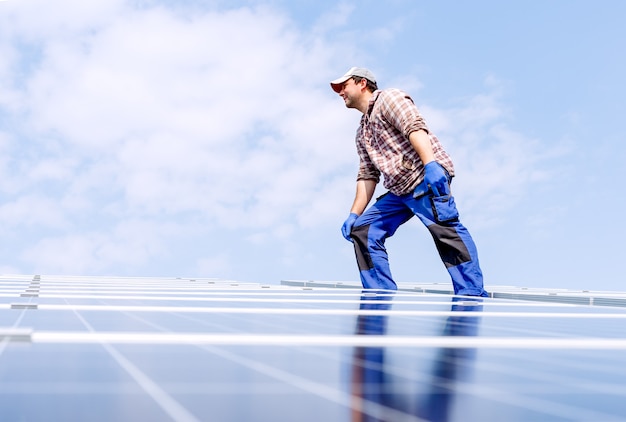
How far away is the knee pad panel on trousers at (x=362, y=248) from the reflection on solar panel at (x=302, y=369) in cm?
360

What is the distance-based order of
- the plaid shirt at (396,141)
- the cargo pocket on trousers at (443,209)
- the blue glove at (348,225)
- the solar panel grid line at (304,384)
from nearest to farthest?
1. the solar panel grid line at (304,384)
2. the cargo pocket on trousers at (443,209)
3. the plaid shirt at (396,141)
4. the blue glove at (348,225)

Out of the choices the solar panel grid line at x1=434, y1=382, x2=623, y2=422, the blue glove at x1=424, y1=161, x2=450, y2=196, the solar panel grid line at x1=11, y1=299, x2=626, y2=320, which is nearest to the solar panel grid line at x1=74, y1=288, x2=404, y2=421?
the solar panel grid line at x1=434, y1=382, x2=623, y2=422

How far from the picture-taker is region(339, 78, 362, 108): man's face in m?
6.64

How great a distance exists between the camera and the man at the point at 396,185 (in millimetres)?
6066

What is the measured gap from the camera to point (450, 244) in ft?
20.0

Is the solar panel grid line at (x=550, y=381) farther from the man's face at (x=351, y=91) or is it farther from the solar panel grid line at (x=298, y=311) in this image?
the man's face at (x=351, y=91)

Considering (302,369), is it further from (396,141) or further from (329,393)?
(396,141)

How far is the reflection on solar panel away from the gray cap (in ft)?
12.2

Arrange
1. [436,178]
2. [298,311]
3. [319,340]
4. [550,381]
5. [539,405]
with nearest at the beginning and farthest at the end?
[539,405] → [550,381] → [319,340] → [298,311] → [436,178]

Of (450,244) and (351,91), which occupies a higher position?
(351,91)

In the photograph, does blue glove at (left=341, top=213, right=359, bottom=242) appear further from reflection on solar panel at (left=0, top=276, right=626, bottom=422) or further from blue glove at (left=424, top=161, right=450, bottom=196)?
reflection on solar panel at (left=0, top=276, right=626, bottom=422)

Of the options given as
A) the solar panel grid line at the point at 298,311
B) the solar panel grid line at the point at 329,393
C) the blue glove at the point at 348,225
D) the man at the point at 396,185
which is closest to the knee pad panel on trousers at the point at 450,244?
the man at the point at 396,185

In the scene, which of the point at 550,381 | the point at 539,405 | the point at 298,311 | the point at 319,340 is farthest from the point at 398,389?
the point at 298,311

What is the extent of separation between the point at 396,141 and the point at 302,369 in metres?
4.78
